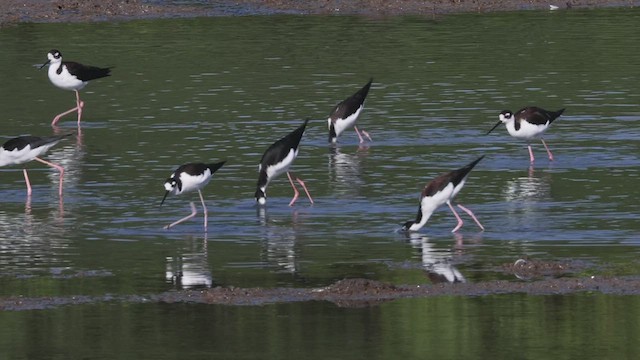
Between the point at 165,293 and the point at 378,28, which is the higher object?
the point at 378,28

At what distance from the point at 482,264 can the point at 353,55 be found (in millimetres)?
16982

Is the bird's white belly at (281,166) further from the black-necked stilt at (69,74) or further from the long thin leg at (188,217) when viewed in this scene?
the black-necked stilt at (69,74)

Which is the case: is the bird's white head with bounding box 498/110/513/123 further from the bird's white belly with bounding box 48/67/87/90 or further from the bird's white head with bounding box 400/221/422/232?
the bird's white belly with bounding box 48/67/87/90

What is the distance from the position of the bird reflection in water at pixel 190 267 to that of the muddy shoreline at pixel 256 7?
21.7m

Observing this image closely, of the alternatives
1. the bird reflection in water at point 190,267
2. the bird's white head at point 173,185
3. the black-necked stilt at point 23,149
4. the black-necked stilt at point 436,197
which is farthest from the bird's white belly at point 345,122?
the bird reflection in water at point 190,267

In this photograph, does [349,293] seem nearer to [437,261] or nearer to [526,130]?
[437,261]

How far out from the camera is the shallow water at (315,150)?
14.5 m

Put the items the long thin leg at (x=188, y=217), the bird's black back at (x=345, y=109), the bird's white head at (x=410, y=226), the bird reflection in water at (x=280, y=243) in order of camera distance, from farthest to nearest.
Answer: the bird's black back at (x=345, y=109) < the long thin leg at (x=188, y=217) < the bird's white head at (x=410, y=226) < the bird reflection in water at (x=280, y=243)

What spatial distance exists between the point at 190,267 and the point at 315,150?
770 centimetres

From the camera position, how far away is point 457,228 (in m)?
15.9

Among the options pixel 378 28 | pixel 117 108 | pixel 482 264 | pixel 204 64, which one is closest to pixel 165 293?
pixel 482 264

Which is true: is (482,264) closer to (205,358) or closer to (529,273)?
(529,273)

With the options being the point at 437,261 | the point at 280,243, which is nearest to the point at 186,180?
the point at 280,243

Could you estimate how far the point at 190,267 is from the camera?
47.3 ft
